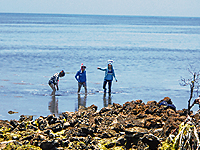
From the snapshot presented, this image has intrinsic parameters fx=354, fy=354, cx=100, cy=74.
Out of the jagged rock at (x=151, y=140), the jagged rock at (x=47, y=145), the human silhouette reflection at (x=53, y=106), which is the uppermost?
the human silhouette reflection at (x=53, y=106)

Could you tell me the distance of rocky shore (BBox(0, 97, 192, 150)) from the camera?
7949 millimetres

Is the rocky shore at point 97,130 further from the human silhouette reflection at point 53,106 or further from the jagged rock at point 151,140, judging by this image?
the human silhouette reflection at point 53,106

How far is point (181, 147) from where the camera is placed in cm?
616

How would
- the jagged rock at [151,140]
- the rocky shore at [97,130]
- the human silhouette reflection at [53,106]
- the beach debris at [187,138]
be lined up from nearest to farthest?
the beach debris at [187,138], the jagged rock at [151,140], the rocky shore at [97,130], the human silhouette reflection at [53,106]

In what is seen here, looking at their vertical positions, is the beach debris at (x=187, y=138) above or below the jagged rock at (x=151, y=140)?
above

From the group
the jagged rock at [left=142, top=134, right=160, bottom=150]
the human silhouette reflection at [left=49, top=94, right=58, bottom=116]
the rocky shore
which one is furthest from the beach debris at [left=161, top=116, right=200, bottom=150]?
the human silhouette reflection at [left=49, top=94, right=58, bottom=116]

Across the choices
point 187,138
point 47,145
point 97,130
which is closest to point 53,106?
point 97,130

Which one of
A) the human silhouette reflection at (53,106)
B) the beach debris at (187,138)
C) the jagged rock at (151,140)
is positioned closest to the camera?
the beach debris at (187,138)

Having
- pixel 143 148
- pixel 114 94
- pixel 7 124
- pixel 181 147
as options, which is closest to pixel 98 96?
pixel 114 94

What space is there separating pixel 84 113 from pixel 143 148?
7.97 feet

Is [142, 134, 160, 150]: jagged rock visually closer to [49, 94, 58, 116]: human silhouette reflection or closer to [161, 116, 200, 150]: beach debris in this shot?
[161, 116, 200, 150]: beach debris

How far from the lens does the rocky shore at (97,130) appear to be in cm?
795

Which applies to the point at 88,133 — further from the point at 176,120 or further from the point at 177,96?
the point at 177,96

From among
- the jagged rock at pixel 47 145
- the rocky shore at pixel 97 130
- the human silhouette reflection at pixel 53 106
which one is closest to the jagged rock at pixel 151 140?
the rocky shore at pixel 97 130
